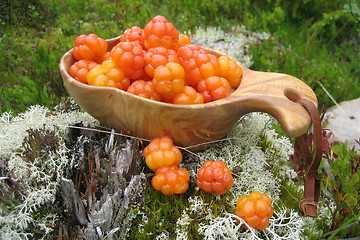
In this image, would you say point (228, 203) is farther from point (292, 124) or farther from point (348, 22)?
point (348, 22)

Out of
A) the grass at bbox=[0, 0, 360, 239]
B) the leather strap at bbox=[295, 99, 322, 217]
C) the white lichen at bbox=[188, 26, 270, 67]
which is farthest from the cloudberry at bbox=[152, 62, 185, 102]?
the white lichen at bbox=[188, 26, 270, 67]

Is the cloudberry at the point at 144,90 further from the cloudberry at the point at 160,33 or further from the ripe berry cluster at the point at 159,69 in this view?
the cloudberry at the point at 160,33

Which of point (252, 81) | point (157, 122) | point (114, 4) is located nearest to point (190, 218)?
point (157, 122)

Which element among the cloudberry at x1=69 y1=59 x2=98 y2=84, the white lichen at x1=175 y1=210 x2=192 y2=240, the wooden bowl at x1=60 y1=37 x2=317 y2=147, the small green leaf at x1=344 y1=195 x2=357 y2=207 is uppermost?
the cloudberry at x1=69 y1=59 x2=98 y2=84

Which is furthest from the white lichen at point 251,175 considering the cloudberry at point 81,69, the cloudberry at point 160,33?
the cloudberry at point 81,69

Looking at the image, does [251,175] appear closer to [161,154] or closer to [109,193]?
[161,154]

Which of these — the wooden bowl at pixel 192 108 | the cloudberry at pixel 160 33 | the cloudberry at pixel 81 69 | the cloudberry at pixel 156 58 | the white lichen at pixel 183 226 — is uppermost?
the cloudberry at pixel 160 33

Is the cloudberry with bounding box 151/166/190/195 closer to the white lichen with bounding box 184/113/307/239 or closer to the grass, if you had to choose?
the white lichen with bounding box 184/113/307/239

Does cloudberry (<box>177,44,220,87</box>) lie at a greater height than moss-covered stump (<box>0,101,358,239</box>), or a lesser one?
greater
